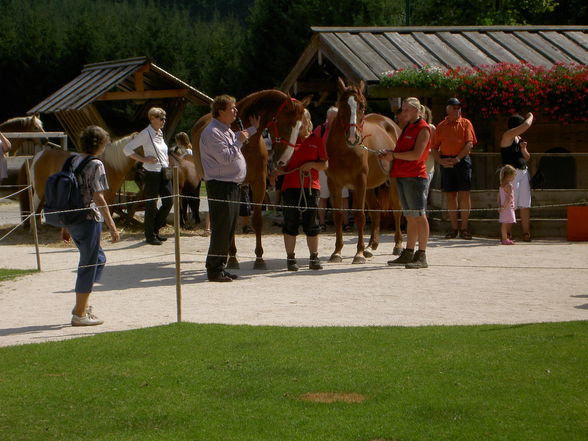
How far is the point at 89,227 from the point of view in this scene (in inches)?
370

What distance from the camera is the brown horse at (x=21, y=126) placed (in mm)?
21094

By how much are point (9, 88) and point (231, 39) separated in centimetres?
1244

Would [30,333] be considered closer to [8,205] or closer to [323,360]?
[323,360]

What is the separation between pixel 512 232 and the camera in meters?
16.8

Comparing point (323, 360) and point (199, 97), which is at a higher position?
point (199, 97)

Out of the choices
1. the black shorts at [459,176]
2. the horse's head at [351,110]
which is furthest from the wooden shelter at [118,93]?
the horse's head at [351,110]

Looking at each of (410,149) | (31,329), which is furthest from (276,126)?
(31,329)

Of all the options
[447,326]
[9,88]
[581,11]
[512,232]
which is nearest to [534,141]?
[512,232]

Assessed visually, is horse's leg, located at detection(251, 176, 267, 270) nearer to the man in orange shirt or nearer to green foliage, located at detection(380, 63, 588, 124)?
the man in orange shirt

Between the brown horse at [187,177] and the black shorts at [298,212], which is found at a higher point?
the brown horse at [187,177]

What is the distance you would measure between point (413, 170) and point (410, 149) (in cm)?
28

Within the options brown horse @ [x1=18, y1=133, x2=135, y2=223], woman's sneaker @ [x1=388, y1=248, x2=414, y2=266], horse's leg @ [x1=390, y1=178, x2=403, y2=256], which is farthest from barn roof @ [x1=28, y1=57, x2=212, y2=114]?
woman's sneaker @ [x1=388, y1=248, x2=414, y2=266]

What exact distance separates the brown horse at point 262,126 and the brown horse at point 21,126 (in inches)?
353

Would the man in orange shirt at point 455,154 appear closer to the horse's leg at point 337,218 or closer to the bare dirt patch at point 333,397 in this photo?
the horse's leg at point 337,218
